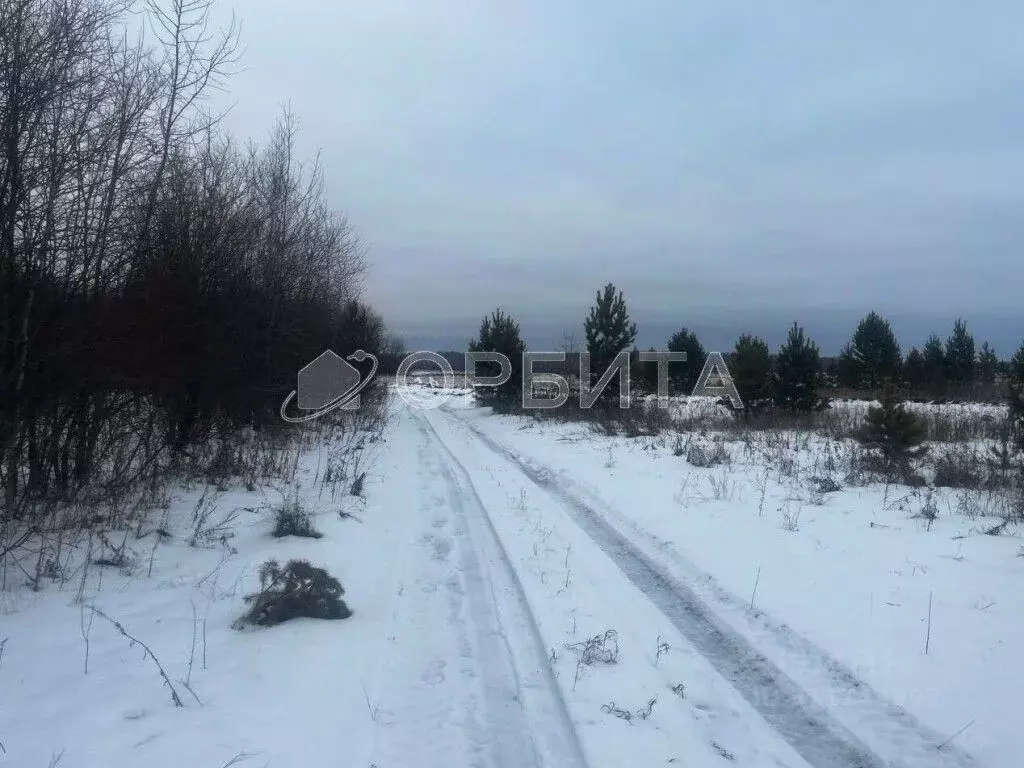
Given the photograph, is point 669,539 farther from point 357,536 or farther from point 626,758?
point 626,758

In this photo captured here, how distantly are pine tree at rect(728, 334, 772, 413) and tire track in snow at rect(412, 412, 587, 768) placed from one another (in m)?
18.9

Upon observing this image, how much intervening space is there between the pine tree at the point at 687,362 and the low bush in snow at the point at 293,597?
33.0m

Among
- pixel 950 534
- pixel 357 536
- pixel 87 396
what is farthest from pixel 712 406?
pixel 87 396

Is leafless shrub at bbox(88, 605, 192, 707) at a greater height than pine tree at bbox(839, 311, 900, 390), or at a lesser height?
lesser

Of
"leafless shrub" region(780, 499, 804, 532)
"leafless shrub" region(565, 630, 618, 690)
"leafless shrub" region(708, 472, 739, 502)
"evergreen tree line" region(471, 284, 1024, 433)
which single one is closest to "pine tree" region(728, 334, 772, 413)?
"evergreen tree line" region(471, 284, 1024, 433)

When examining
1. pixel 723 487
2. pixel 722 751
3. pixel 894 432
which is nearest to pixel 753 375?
pixel 894 432

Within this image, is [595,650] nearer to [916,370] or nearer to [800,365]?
[800,365]

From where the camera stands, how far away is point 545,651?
4.66 m

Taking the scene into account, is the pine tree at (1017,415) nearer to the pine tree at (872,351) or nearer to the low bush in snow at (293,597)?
the low bush in snow at (293,597)

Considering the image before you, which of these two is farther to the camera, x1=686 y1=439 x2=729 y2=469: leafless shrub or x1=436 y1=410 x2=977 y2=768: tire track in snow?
x1=686 y1=439 x2=729 y2=469: leafless shrub

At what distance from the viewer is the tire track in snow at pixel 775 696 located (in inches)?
140

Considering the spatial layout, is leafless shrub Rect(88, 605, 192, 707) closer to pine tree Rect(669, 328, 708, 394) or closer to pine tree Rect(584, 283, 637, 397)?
pine tree Rect(584, 283, 637, 397)

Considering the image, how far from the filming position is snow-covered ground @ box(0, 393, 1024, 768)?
3.53 metres

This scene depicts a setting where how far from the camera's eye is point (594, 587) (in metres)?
6.11
